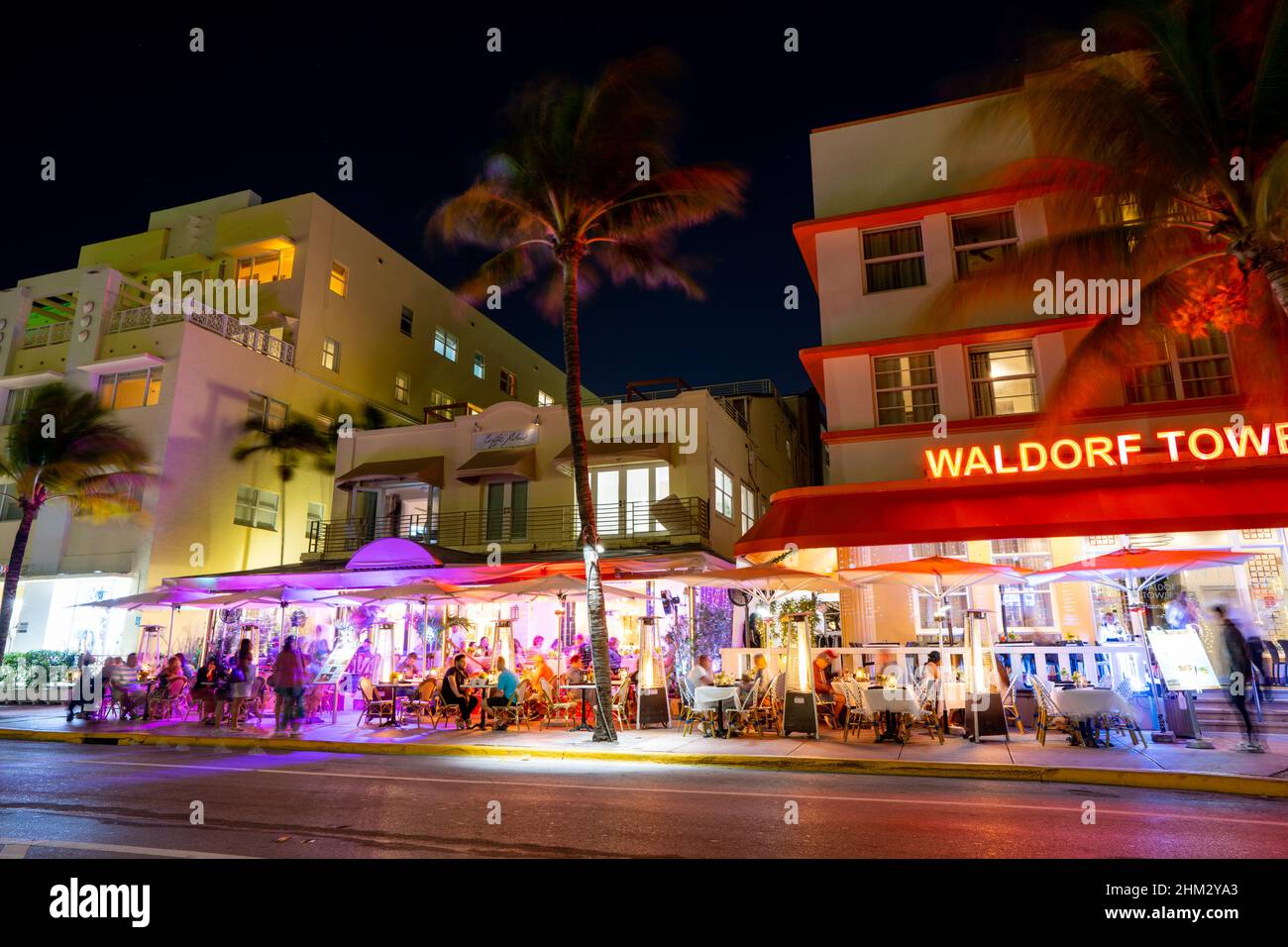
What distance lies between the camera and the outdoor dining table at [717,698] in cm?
1420

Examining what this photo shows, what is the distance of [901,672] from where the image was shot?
1577 cm

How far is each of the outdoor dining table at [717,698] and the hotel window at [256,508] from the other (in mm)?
21353

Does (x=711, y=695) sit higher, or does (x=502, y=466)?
(x=502, y=466)

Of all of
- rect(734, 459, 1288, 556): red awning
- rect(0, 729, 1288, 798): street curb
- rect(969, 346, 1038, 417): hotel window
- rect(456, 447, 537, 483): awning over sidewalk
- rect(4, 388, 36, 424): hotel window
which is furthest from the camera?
rect(4, 388, 36, 424): hotel window

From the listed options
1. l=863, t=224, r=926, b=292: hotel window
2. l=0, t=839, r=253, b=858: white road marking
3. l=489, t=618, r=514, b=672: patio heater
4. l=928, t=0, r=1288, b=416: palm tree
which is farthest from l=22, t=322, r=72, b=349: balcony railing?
l=928, t=0, r=1288, b=416: palm tree

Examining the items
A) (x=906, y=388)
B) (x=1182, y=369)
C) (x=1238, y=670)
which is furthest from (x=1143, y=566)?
(x=906, y=388)

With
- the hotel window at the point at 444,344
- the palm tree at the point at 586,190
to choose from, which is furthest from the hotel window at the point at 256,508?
the palm tree at the point at 586,190

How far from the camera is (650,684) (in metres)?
17.1

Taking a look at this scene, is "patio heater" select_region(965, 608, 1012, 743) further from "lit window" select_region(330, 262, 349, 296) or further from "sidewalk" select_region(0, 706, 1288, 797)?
"lit window" select_region(330, 262, 349, 296)

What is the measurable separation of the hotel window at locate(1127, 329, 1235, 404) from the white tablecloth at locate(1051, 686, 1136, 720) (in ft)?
24.6

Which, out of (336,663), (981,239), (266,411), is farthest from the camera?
(266,411)

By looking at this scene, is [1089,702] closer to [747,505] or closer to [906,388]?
[906,388]

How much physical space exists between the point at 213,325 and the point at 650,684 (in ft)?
70.9

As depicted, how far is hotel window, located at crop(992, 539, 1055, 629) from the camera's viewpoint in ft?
56.7
